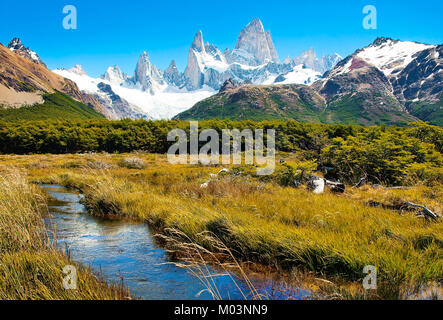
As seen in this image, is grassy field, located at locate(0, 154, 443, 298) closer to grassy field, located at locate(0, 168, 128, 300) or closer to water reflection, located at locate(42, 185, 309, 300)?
water reflection, located at locate(42, 185, 309, 300)

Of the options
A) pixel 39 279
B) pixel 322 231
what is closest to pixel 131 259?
pixel 39 279

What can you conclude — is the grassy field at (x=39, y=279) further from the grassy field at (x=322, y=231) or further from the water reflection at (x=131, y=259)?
the grassy field at (x=322, y=231)

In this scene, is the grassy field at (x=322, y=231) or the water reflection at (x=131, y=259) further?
the water reflection at (x=131, y=259)

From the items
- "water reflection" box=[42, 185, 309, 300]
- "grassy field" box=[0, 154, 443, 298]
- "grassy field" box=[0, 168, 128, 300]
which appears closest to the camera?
"grassy field" box=[0, 168, 128, 300]

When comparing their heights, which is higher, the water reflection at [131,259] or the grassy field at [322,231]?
the grassy field at [322,231]

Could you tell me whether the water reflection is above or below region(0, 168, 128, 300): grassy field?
below

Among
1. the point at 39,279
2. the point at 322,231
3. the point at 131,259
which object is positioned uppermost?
the point at 322,231

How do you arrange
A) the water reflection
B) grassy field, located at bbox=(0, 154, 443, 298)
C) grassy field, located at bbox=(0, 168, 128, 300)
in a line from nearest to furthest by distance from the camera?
1. grassy field, located at bbox=(0, 168, 128, 300)
2. grassy field, located at bbox=(0, 154, 443, 298)
3. the water reflection

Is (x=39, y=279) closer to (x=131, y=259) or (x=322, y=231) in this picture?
(x=131, y=259)

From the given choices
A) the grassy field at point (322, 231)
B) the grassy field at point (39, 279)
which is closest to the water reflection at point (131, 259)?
the grassy field at point (39, 279)

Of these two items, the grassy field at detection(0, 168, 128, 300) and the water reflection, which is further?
the water reflection

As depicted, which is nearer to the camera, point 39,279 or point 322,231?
point 39,279

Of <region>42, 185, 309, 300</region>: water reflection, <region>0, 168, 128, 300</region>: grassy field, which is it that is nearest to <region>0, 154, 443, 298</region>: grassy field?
<region>42, 185, 309, 300</region>: water reflection

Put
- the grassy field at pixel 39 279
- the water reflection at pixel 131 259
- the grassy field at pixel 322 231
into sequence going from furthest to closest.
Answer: the water reflection at pixel 131 259
the grassy field at pixel 322 231
the grassy field at pixel 39 279
